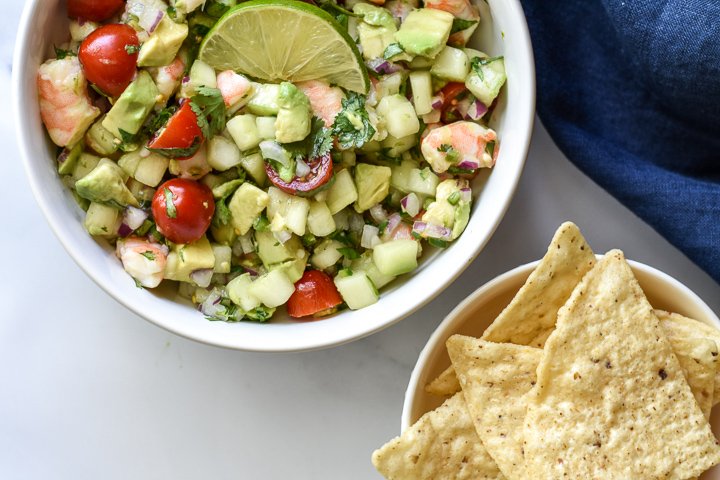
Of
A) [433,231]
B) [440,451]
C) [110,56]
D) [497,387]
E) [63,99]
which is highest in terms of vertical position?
[110,56]

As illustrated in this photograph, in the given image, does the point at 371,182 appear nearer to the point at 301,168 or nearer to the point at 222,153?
the point at 301,168

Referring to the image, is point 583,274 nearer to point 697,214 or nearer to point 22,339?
point 697,214

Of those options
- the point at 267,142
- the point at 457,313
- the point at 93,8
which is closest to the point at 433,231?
the point at 457,313

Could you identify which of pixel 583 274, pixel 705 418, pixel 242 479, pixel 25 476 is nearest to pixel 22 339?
pixel 25 476

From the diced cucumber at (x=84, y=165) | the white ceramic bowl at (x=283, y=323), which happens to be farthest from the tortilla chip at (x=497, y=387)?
the diced cucumber at (x=84, y=165)

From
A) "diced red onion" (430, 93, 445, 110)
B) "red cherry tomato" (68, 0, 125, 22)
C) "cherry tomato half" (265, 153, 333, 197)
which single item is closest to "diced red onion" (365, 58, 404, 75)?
"diced red onion" (430, 93, 445, 110)

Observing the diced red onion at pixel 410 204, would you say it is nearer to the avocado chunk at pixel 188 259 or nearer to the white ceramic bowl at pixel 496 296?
the white ceramic bowl at pixel 496 296
